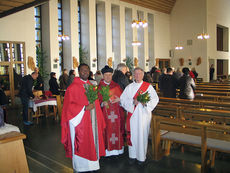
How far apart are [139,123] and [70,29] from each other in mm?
11878

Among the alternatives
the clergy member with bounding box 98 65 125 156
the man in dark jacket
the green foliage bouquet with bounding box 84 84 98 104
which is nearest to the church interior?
the clergy member with bounding box 98 65 125 156

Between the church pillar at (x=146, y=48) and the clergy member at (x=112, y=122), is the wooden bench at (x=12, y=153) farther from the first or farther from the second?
the church pillar at (x=146, y=48)

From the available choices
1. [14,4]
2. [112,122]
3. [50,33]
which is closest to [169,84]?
[112,122]

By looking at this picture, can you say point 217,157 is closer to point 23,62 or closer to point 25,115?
point 25,115

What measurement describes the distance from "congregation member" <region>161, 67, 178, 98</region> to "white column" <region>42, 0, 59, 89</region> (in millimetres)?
8151

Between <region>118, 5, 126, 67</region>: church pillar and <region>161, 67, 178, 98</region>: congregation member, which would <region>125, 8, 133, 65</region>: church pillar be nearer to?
<region>118, 5, 126, 67</region>: church pillar

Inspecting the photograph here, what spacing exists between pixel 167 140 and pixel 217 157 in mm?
937

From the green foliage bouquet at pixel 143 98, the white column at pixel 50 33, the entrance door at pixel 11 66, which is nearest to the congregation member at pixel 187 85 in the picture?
the green foliage bouquet at pixel 143 98

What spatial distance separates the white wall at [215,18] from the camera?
21.8m

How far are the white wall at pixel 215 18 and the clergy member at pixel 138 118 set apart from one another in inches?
761

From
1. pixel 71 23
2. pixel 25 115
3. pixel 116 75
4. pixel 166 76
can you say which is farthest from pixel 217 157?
pixel 71 23

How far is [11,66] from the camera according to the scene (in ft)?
37.5

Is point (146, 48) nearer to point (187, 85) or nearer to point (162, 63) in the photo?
point (162, 63)

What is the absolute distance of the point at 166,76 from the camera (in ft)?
23.8
